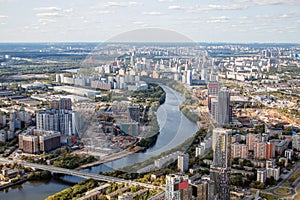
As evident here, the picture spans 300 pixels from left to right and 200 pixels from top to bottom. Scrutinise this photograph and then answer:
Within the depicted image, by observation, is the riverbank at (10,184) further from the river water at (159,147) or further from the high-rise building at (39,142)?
the high-rise building at (39,142)

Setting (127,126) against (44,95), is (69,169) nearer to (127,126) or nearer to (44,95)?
(127,126)

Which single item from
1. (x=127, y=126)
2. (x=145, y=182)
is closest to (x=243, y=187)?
(x=145, y=182)

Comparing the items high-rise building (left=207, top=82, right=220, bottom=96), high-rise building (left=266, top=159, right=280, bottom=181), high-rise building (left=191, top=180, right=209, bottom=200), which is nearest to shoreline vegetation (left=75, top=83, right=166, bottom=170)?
high-rise building (left=191, top=180, right=209, bottom=200)

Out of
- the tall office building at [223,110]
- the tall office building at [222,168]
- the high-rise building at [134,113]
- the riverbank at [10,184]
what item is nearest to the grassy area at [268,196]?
the tall office building at [222,168]

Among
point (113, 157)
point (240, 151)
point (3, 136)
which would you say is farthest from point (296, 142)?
point (3, 136)

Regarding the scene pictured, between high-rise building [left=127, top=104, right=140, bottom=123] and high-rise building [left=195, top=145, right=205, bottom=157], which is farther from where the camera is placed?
high-rise building [left=195, top=145, right=205, bottom=157]

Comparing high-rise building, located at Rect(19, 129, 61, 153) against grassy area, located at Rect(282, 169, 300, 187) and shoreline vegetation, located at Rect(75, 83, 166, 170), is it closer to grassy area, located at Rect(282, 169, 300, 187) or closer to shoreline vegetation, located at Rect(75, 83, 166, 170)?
shoreline vegetation, located at Rect(75, 83, 166, 170)

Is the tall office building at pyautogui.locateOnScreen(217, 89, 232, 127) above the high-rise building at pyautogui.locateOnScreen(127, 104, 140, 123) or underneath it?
underneath
